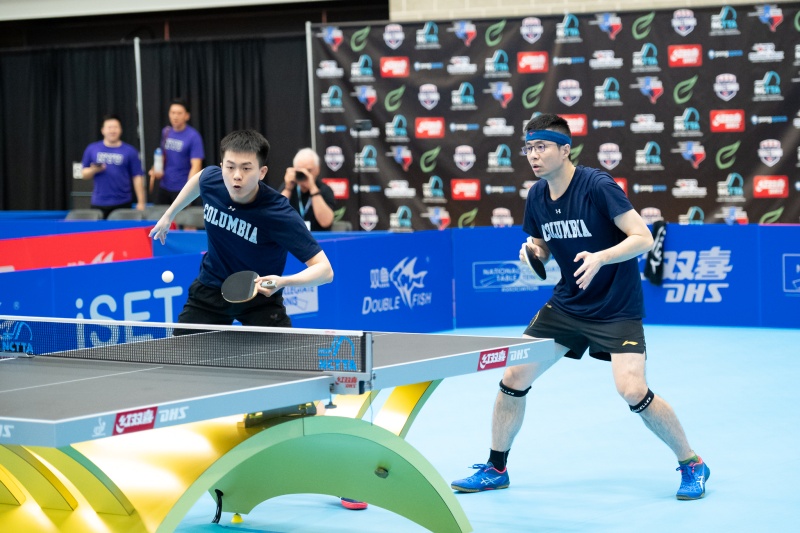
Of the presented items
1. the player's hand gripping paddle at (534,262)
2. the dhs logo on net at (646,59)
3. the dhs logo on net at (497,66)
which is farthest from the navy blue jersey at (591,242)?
the dhs logo on net at (497,66)

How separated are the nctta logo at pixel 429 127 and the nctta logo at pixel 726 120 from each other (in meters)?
2.92

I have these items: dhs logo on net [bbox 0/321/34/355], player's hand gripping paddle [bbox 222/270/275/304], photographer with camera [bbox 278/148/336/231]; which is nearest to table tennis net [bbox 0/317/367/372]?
dhs logo on net [bbox 0/321/34/355]

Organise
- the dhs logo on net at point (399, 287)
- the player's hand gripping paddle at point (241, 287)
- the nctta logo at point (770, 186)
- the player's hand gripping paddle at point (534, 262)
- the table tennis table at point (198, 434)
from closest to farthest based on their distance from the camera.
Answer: the table tennis table at point (198, 434)
the player's hand gripping paddle at point (241, 287)
the player's hand gripping paddle at point (534, 262)
the dhs logo on net at point (399, 287)
the nctta logo at point (770, 186)

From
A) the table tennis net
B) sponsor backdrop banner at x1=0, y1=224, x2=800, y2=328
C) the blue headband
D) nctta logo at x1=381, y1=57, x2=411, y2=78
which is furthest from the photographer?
nctta logo at x1=381, y1=57, x2=411, y2=78

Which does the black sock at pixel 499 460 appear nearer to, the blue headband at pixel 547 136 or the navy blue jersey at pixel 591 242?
the navy blue jersey at pixel 591 242

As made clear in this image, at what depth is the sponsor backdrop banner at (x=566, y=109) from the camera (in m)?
12.2

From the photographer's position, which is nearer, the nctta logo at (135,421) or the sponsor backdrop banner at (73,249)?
the nctta logo at (135,421)

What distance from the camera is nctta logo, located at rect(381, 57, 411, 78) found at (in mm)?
13359

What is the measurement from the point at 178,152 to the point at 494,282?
4.15 meters

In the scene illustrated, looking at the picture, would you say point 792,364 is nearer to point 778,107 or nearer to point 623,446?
point 623,446

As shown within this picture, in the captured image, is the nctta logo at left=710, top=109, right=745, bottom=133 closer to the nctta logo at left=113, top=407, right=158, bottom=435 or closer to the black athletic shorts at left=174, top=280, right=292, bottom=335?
the black athletic shorts at left=174, top=280, right=292, bottom=335

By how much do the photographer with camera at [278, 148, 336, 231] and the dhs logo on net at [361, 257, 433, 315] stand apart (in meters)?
0.75

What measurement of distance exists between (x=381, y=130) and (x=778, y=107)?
13.9 feet

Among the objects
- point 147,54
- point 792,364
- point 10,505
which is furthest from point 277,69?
point 10,505
